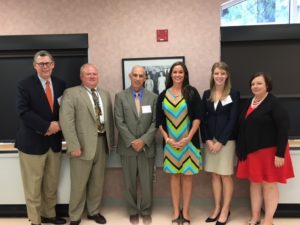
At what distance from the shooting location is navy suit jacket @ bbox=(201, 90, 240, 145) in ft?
8.87

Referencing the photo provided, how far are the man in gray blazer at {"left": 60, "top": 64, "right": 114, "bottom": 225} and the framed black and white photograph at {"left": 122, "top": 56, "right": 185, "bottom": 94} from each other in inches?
21.4

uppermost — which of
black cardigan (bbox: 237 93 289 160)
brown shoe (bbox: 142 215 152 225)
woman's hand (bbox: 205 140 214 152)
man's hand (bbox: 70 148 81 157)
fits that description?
black cardigan (bbox: 237 93 289 160)

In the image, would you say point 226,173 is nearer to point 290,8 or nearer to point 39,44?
point 290,8

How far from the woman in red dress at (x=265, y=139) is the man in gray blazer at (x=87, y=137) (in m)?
1.36

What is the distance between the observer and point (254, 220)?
2.86 metres

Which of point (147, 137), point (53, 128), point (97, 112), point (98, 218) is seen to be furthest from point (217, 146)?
point (53, 128)

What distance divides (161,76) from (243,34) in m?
1.04

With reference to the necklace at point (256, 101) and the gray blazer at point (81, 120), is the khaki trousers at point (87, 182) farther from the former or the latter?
the necklace at point (256, 101)

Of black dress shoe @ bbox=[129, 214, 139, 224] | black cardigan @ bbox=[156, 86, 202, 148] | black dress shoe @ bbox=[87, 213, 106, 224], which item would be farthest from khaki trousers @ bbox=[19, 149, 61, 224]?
black cardigan @ bbox=[156, 86, 202, 148]

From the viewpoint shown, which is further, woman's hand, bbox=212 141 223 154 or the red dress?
woman's hand, bbox=212 141 223 154

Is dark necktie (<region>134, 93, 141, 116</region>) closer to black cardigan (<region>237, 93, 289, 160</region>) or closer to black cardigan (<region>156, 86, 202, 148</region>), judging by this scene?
black cardigan (<region>156, 86, 202, 148</region>)

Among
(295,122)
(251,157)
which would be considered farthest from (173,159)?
(295,122)

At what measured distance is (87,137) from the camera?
277 centimetres

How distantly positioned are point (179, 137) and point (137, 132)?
430mm
